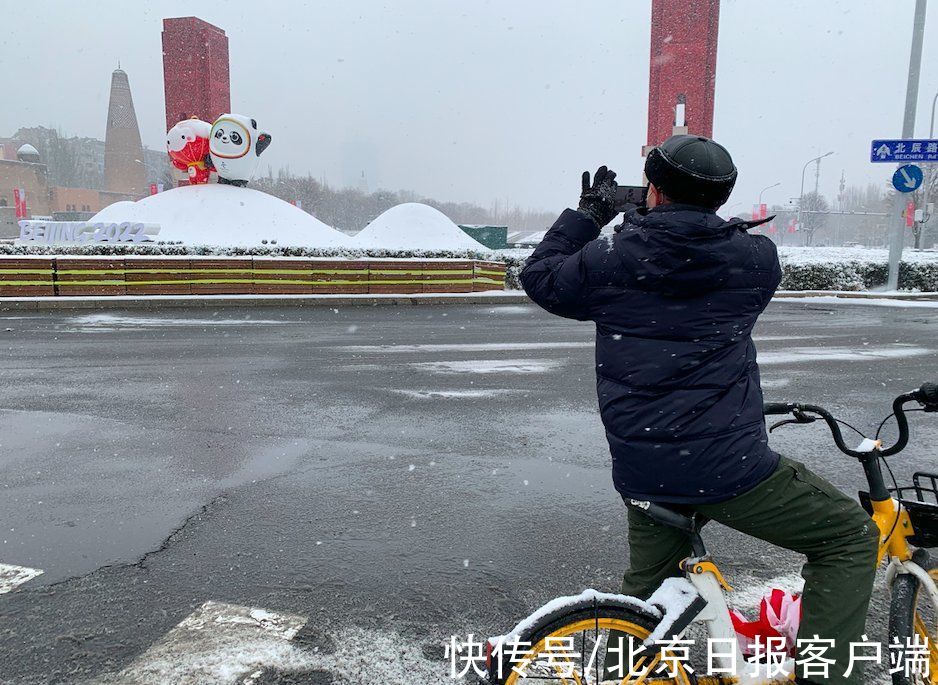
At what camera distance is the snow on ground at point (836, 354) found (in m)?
10.1

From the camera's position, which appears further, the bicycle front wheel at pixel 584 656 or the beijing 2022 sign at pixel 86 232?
the beijing 2022 sign at pixel 86 232

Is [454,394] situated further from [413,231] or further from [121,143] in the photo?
[121,143]

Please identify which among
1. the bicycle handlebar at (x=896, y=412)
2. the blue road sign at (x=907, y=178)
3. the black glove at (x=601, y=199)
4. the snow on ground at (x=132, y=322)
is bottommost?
the snow on ground at (x=132, y=322)

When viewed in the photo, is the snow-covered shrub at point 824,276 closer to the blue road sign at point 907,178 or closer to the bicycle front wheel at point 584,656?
the blue road sign at point 907,178

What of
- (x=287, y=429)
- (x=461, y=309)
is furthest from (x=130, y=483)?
(x=461, y=309)

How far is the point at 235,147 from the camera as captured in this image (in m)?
30.9

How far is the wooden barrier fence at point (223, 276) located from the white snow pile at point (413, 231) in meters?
10.2

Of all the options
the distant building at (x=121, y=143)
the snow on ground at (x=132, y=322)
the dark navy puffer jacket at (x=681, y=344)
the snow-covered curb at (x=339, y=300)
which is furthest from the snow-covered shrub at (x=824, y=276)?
the distant building at (x=121, y=143)

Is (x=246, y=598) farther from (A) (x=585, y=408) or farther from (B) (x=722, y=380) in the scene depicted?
(A) (x=585, y=408)

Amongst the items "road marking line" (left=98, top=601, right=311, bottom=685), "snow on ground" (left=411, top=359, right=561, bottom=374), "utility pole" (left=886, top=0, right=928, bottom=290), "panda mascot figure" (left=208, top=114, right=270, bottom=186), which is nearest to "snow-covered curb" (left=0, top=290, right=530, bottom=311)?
"snow on ground" (left=411, top=359, right=561, bottom=374)

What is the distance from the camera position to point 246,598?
134 inches

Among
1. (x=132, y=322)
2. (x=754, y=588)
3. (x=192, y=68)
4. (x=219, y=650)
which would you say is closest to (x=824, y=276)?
(x=132, y=322)

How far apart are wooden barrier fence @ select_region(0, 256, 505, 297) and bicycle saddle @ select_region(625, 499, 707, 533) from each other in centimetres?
1799

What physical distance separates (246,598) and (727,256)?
269 centimetres
